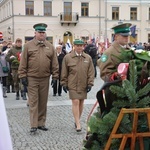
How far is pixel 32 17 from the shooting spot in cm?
4897

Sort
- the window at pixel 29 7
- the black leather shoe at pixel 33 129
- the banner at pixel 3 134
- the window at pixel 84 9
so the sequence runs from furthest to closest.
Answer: the window at pixel 84 9 → the window at pixel 29 7 → the black leather shoe at pixel 33 129 → the banner at pixel 3 134

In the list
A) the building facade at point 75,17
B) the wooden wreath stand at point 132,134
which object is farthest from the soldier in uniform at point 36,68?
the building facade at point 75,17

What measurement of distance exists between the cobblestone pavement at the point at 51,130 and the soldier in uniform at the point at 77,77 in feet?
1.32

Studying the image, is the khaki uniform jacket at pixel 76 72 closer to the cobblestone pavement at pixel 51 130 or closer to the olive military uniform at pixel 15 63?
the cobblestone pavement at pixel 51 130

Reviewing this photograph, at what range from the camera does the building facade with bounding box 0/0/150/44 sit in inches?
1928

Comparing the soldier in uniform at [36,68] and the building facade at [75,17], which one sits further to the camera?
the building facade at [75,17]

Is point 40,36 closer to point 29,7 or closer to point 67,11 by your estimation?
point 29,7

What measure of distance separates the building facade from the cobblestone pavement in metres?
39.3

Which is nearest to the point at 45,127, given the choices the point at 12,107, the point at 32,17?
the point at 12,107

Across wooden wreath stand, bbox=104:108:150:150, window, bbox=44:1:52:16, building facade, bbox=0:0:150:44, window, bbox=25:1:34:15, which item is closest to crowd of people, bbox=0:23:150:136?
wooden wreath stand, bbox=104:108:150:150

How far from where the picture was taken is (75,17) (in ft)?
163

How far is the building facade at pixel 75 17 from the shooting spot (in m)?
49.0

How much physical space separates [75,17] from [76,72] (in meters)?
43.4

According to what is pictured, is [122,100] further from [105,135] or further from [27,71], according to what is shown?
[27,71]
